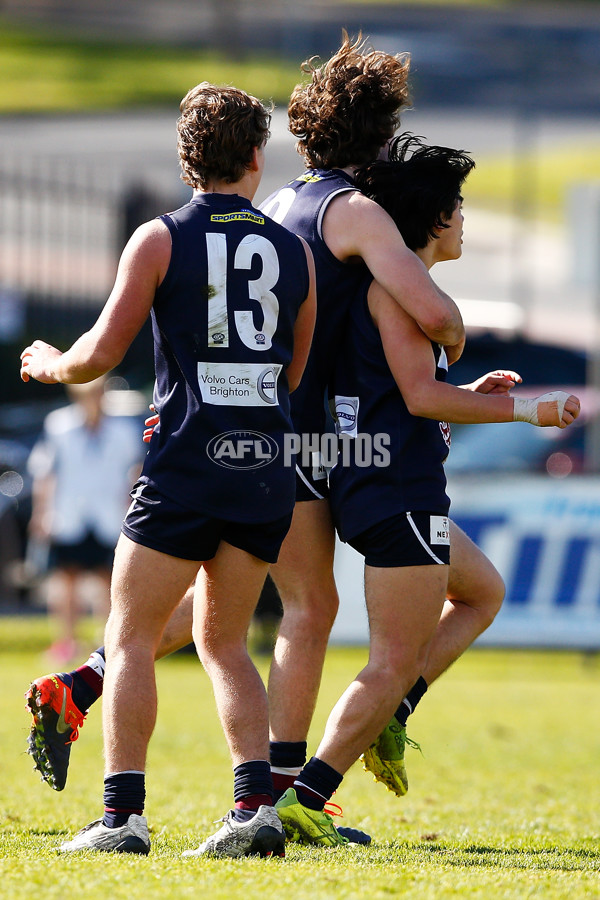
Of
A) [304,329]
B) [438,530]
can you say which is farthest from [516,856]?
[304,329]

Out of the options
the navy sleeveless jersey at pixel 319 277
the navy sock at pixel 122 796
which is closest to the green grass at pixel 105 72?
the navy sleeveless jersey at pixel 319 277

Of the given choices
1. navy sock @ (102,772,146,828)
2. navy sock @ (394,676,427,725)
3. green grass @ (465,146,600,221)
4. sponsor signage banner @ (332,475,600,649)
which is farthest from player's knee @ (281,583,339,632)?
green grass @ (465,146,600,221)

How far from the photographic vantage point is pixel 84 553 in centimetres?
1109

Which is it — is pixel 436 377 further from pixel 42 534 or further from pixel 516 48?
pixel 516 48

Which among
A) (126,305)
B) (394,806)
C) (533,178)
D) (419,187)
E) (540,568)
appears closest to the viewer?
(126,305)

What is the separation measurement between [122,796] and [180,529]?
0.76m

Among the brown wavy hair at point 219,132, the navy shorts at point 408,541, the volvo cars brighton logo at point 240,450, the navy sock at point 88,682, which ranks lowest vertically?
the navy sock at point 88,682

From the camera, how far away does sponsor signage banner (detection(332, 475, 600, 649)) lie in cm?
1070

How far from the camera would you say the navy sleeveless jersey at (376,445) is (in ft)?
13.6

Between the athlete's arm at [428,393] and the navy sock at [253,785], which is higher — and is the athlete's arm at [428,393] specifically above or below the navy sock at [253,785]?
above

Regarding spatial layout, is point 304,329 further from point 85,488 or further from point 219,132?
point 85,488

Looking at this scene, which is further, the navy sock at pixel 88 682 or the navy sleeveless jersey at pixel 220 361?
the navy sock at pixel 88 682

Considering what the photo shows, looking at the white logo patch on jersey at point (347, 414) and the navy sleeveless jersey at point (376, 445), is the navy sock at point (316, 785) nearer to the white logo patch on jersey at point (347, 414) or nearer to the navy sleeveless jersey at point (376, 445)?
the navy sleeveless jersey at point (376, 445)

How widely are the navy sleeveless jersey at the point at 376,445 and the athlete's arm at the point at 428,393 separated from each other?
80 mm
